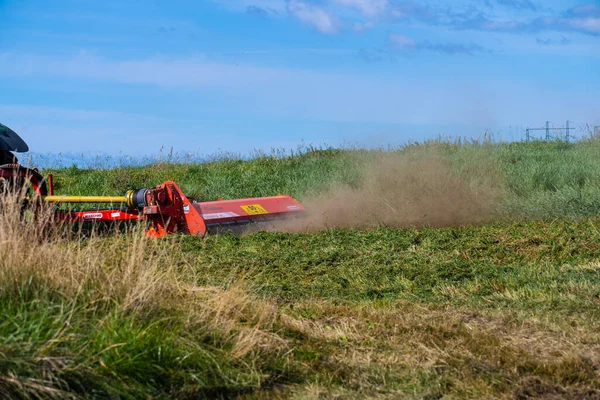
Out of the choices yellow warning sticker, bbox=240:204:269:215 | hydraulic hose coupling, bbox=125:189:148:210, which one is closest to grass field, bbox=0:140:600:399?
hydraulic hose coupling, bbox=125:189:148:210

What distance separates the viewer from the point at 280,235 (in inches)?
424

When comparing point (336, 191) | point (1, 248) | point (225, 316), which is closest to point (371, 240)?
point (336, 191)

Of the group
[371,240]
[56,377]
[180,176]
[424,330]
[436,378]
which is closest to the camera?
[56,377]

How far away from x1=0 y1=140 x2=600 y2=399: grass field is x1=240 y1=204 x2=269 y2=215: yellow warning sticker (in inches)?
39.4

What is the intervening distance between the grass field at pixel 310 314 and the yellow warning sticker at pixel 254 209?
100 cm

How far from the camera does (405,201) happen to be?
1305cm

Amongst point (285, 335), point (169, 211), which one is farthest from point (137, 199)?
point (285, 335)

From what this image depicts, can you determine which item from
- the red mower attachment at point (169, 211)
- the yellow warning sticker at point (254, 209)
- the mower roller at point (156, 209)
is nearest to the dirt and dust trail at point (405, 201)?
the yellow warning sticker at point (254, 209)

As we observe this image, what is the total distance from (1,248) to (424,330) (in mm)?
3067

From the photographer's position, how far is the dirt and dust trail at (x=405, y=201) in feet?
40.5

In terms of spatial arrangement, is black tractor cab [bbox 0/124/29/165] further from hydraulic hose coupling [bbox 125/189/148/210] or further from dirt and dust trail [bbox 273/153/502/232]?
dirt and dust trail [bbox 273/153/502/232]

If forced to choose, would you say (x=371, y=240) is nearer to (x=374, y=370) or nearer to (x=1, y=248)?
(x=374, y=370)

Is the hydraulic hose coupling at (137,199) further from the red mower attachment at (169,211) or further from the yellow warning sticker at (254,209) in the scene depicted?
the yellow warning sticker at (254,209)

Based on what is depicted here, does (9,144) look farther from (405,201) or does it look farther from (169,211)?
(405,201)
